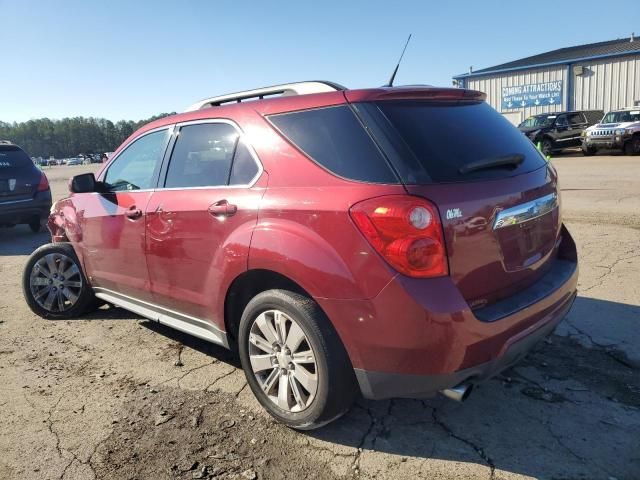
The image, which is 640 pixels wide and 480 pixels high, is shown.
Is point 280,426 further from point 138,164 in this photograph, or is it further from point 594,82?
point 594,82

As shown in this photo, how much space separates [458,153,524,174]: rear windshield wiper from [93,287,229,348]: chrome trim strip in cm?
176

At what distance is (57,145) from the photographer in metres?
135

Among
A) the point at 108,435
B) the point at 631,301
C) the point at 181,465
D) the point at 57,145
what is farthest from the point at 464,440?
the point at 57,145

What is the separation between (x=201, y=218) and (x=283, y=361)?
1.01 m

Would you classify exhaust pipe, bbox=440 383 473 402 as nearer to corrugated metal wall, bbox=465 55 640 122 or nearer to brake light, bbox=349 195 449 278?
brake light, bbox=349 195 449 278

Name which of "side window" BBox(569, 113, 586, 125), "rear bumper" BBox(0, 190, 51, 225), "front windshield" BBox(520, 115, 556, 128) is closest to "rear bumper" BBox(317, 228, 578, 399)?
"rear bumper" BBox(0, 190, 51, 225)

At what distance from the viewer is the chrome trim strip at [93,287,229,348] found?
3.23 m

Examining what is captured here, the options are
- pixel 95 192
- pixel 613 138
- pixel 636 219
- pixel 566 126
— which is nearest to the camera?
pixel 95 192

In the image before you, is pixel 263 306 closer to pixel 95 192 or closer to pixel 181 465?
pixel 181 465

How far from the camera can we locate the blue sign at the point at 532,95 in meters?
29.9

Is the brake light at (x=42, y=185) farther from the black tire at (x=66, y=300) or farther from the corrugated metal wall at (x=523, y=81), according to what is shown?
the corrugated metal wall at (x=523, y=81)

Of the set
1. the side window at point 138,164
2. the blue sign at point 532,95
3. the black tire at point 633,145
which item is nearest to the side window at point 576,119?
the black tire at point 633,145

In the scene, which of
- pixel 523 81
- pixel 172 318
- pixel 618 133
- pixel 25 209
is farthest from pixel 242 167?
pixel 523 81

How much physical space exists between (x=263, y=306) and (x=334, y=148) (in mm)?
934
